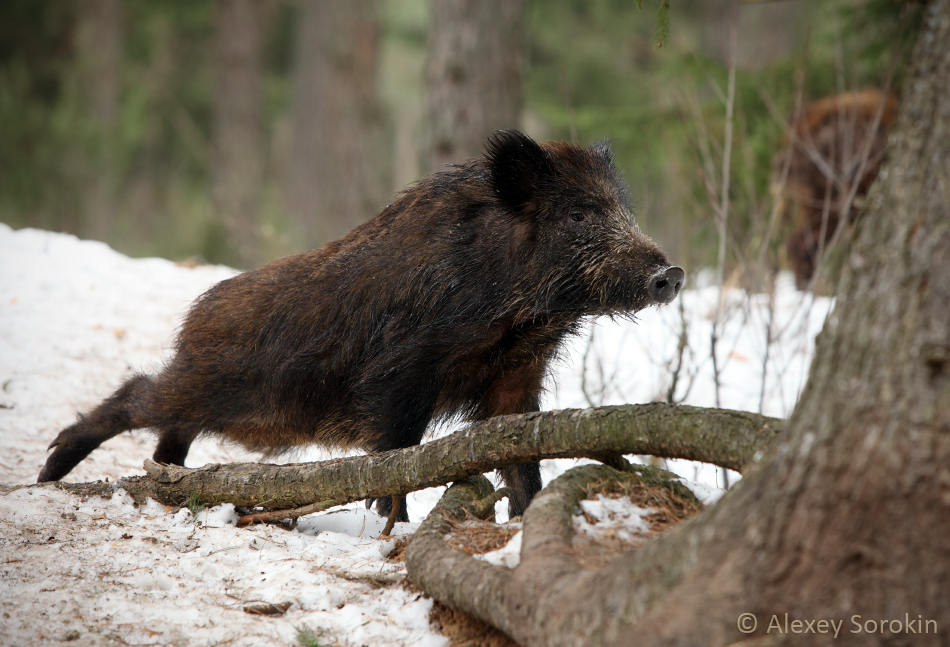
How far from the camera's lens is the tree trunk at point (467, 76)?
7.27 metres

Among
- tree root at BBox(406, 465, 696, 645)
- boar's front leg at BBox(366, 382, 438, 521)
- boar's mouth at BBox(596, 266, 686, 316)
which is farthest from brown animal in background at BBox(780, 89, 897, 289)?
tree root at BBox(406, 465, 696, 645)

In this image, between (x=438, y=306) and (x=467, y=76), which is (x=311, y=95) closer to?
(x=467, y=76)

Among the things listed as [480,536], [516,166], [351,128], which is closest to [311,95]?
[351,128]

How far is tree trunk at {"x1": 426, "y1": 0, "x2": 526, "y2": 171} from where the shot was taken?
7.27m

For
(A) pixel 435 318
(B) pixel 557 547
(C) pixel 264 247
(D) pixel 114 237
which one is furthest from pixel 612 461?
(D) pixel 114 237

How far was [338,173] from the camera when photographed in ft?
46.9

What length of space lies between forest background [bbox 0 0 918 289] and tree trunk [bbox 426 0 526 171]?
14mm

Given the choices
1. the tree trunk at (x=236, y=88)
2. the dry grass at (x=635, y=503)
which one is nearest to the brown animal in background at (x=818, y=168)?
the dry grass at (x=635, y=503)

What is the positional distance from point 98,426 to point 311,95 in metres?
14.2

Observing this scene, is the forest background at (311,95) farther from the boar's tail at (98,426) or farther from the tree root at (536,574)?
the tree root at (536,574)

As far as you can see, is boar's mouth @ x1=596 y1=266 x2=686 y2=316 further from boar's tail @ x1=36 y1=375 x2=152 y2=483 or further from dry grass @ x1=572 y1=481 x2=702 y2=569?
boar's tail @ x1=36 y1=375 x2=152 y2=483

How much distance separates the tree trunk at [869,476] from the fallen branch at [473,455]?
0.58 m

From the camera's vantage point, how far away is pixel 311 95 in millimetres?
17031

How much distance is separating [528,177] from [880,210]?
78.5 inches
